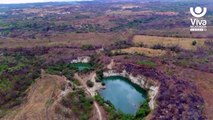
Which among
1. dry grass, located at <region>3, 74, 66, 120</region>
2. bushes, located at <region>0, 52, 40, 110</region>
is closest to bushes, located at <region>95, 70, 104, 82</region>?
Answer: dry grass, located at <region>3, 74, 66, 120</region>

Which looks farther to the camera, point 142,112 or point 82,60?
point 82,60

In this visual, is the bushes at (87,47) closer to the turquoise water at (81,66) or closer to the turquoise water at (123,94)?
the turquoise water at (81,66)

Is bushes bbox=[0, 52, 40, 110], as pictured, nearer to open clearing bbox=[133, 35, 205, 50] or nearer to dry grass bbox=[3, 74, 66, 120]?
dry grass bbox=[3, 74, 66, 120]

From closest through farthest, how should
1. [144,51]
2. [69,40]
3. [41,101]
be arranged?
[41,101], [144,51], [69,40]

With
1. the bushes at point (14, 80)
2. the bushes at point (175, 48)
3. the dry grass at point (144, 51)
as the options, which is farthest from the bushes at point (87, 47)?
the bushes at point (175, 48)

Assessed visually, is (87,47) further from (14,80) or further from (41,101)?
(41,101)

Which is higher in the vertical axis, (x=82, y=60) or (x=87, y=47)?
(x=87, y=47)

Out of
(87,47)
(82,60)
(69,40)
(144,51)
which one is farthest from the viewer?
(69,40)

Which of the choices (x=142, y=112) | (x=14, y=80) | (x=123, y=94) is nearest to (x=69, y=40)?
(x=14, y=80)
